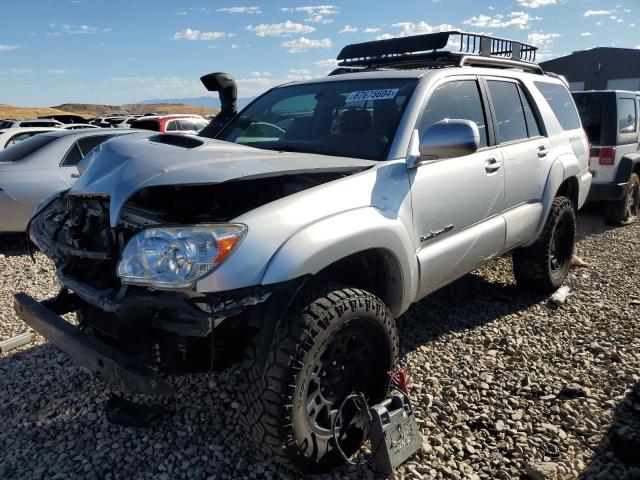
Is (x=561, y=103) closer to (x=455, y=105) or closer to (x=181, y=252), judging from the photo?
(x=455, y=105)

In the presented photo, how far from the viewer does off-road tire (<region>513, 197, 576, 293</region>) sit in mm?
4383

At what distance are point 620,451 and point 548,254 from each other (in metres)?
2.13

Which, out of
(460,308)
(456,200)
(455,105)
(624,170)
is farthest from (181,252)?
(624,170)

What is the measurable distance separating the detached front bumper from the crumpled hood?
1.81 feet

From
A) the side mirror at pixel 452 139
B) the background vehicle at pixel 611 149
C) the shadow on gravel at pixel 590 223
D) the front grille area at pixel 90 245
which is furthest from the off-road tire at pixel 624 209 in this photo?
the front grille area at pixel 90 245

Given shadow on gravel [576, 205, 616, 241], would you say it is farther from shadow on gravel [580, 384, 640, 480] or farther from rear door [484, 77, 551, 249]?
shadow on gravel [580, 384, 640, 480]

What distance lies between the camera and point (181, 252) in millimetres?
2059

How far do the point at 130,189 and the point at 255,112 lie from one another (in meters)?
1.94

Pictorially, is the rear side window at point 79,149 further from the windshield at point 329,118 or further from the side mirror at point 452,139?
the side mirror at point 452,139

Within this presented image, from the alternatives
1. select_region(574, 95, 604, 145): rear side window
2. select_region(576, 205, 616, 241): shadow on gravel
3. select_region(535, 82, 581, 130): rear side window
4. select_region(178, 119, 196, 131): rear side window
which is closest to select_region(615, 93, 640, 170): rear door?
select_region(574, 95, 604, 145): rear side window

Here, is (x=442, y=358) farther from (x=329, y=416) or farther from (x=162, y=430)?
(x=162, y=430)

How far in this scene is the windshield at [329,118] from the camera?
10.0 feet

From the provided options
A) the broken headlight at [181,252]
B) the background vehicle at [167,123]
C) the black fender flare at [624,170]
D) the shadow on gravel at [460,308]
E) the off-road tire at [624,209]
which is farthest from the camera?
the background vehicle at [167,123]

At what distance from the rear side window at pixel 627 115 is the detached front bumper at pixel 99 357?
7.78 m
